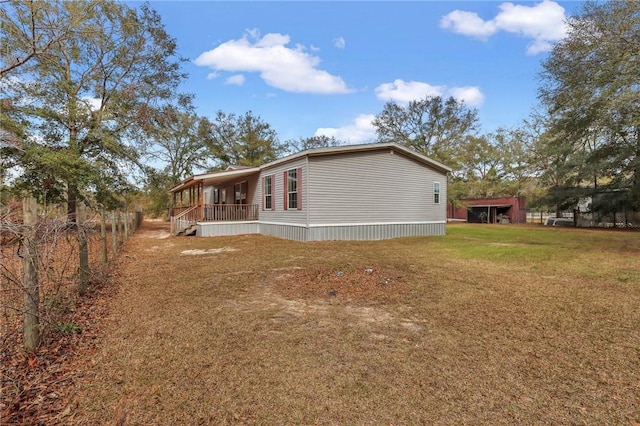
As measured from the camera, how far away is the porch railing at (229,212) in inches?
642

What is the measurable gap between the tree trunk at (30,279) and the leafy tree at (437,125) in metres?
30.8

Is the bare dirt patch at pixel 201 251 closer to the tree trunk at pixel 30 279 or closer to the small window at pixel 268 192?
the small window at pixel 268 192

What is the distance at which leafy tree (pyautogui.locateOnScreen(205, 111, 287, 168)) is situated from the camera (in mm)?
31656

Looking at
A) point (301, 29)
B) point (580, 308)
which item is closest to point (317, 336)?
point (580, 308)

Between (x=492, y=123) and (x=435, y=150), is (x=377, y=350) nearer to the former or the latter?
(x=435, y=150)

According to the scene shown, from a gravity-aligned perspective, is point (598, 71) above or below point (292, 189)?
above

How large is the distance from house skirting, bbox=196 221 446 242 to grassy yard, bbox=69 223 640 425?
600 centimetres

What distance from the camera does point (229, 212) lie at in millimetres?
16750

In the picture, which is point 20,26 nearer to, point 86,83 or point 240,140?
point 86,83

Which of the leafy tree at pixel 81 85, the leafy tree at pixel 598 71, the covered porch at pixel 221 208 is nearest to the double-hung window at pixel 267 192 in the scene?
the covered porch at pixel 221 208

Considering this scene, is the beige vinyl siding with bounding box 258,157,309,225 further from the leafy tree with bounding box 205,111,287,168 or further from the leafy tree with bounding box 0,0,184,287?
the leafy tree with bounding box 205,111,287,168

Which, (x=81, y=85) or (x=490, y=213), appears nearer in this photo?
(x=81, y=85)

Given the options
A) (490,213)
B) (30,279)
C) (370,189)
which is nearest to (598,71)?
(370,189)

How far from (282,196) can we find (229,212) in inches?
159
